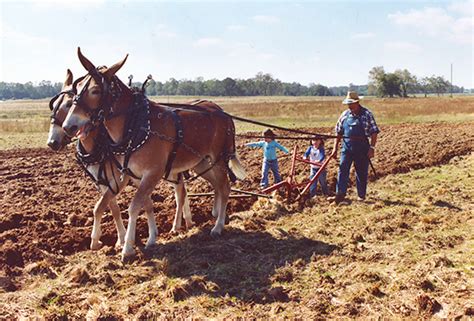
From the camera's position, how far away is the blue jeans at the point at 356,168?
27.7 feet

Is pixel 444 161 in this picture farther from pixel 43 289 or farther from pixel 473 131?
pixel 43 289

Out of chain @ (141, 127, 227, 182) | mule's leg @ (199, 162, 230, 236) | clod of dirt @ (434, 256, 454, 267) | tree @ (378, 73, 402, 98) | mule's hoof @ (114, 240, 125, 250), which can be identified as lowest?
mule's hoof @ (114, 240, 125, 250)

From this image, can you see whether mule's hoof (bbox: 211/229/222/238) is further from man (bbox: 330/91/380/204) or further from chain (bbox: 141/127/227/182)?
man (bbox: 330/91/380/204)

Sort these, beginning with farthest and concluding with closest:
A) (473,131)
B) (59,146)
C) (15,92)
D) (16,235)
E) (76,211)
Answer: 1. (15,92)
2. (473,131)
3. (76,211)
4. (16,235)
5. (59,146)

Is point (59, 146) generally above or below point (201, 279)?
above

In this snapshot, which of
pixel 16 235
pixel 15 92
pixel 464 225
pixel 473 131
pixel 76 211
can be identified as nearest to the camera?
pixel 464 225

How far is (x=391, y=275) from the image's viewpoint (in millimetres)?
5082

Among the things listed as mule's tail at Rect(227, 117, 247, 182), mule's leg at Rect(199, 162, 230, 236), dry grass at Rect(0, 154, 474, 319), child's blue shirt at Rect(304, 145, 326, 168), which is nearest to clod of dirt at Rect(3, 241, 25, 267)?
dry grass at Rect(0, 154, 474, 319)

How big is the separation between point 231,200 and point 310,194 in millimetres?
1517

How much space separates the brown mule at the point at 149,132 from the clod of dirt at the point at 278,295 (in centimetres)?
204

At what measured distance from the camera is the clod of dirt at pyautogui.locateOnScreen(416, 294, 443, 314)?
4219 mm

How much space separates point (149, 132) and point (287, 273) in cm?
240

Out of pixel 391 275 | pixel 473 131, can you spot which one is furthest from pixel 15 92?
pixel 391 275

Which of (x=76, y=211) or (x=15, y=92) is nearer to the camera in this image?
(x=76, y=211)
